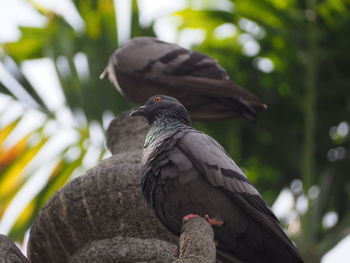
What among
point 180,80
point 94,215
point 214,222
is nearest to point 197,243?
point 214,222

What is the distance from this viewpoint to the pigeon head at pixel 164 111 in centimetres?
360

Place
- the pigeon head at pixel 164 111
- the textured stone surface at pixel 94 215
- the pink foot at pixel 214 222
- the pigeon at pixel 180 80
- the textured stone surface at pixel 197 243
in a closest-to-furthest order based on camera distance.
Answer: the textured stone surface at pixel 197 243 → the pink foot at pixel 214 222 → the pigeon head at pixel 164 111 → the textured stone surface at pixel 94 215 → the pigeon at pixel 180 80

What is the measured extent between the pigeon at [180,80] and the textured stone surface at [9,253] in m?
1.76

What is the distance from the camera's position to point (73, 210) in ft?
12.4

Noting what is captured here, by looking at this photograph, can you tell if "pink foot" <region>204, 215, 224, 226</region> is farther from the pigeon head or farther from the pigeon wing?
the pigeon head

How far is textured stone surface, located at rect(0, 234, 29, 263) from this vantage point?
11.3 feet

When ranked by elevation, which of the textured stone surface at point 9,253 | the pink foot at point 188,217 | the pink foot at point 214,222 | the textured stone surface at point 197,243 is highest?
the textured stone surface at point 197,243

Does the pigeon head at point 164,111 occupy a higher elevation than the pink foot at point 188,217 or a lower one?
higher

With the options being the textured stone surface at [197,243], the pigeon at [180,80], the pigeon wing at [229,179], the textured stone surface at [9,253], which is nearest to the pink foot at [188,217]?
the textured stone surface at [197,243]

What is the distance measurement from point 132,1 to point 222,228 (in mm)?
4480

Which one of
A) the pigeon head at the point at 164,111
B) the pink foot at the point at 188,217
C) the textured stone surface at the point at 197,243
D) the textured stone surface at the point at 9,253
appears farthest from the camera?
the pigeon head at the point at 164,111

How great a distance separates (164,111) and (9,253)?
3.37ft

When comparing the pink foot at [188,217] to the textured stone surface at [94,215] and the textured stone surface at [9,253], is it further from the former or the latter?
the textured stone surface at [9,253]

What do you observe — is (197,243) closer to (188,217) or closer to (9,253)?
(188,217)
